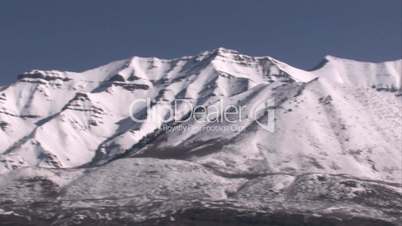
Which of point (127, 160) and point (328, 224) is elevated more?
point (127, 160)

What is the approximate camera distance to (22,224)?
140 m

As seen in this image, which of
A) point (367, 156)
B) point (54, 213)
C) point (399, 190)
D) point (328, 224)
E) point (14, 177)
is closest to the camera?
point (328, 224)

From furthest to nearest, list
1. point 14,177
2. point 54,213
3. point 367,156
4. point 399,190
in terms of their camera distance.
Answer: point 367,156
point 14,177
point 399,190
point 54,213

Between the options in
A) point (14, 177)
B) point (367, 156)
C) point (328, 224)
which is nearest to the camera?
point (328, 224)

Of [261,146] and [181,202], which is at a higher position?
[261,146]

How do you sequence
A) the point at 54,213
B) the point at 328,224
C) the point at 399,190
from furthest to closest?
the point at 399,190, the point at 54,213, the point at 328,224

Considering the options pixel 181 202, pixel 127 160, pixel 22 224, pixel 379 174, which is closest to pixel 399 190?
pixel 379 174

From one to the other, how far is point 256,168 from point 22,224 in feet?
189

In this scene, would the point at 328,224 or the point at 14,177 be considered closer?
the point at 328,224

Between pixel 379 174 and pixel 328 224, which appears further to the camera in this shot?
pixel 379 174

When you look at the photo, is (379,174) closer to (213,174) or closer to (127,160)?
(213,174)

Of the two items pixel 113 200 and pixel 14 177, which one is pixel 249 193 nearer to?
pixel 113 200

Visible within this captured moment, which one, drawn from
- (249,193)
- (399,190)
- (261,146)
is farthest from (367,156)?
(249,193)

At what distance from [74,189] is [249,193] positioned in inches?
1253
